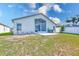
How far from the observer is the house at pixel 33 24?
2.63 m

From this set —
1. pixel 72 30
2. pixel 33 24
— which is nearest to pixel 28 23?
pixel 33 24

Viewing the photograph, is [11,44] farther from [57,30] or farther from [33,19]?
[57,30]

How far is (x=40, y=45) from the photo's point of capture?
2.59m

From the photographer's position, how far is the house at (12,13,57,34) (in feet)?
8.64

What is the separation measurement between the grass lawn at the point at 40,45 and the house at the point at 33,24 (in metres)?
0.08

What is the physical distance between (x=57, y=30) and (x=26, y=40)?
0.39 metres

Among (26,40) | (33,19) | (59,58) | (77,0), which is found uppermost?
(77,0)

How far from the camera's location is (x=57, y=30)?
105 inches

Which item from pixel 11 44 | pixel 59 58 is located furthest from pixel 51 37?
pixel 11 44

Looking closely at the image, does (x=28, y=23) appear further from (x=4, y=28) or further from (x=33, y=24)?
(x=4, y=28)

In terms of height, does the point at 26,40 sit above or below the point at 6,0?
below

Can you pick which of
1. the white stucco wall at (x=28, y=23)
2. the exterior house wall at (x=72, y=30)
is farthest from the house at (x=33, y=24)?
the exterior house wall at (x=72, y=30)

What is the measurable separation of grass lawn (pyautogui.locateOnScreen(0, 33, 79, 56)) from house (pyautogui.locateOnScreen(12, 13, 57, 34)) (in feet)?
0.28

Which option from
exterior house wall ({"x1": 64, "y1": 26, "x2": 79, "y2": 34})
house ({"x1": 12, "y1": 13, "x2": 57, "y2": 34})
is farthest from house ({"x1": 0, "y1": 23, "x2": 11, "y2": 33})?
exterior house wall ({"x1": 64, "y1": 26, "x2": 79, "y2": 34})
